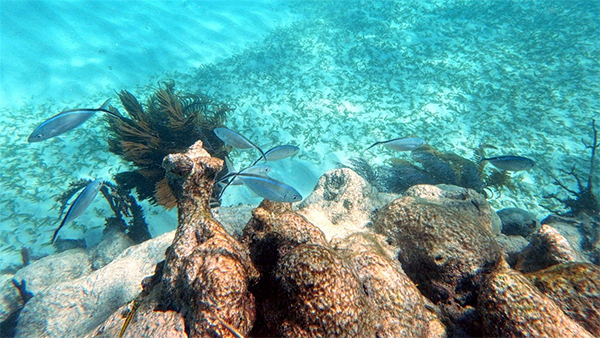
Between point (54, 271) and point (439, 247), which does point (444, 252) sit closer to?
point (439, 247)

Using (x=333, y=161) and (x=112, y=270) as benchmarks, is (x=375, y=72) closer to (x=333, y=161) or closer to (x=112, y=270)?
Answer: (x=333, y=161)

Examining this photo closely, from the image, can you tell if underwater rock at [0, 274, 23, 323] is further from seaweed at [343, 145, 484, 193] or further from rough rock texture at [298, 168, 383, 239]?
seaweed at [343, 145, 484, 193]

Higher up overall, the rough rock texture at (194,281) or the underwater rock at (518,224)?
the rough rock texture at (194,281)

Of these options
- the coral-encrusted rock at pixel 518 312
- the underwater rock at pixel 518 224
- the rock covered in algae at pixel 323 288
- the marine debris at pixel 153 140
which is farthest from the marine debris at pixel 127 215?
the underwater rock at pixel 518 224

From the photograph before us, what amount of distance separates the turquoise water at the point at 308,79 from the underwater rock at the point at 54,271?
1.41 m

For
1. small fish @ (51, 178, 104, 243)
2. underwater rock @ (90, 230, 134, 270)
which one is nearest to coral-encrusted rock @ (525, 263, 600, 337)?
small fish @ (51, 178, 104, 243)

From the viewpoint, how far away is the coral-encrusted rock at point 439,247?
102 inches

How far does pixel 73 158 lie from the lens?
821 centimetres

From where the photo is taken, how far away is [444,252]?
8.61 ft

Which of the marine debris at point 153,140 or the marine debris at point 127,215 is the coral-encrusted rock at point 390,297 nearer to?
the marine debris at point 153,140

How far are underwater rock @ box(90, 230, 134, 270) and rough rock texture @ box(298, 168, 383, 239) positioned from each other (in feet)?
12.5

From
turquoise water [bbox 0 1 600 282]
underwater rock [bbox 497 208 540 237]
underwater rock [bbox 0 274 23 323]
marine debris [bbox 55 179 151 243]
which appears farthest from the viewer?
turquoise water [bbox 0 1 600 282]

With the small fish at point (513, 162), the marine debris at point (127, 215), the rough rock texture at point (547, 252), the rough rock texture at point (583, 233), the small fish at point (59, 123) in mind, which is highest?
the small fish at point (59, 123)

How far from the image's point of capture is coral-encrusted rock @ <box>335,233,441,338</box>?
2.01 meters
